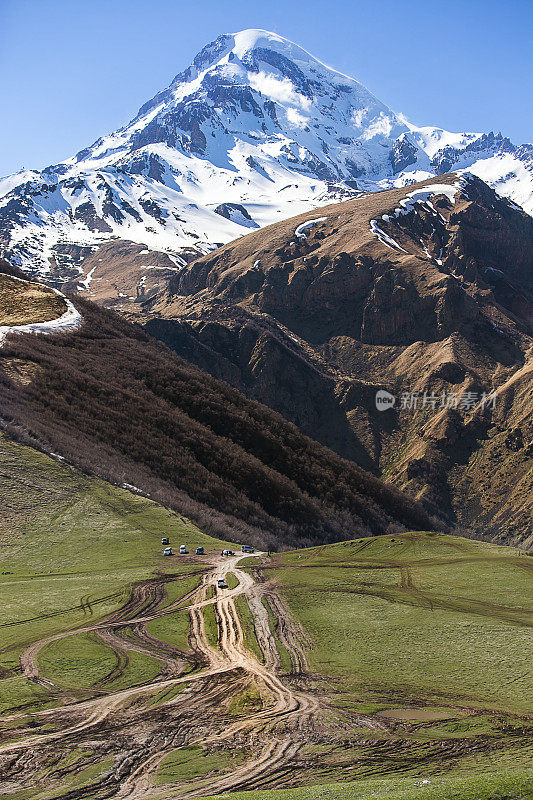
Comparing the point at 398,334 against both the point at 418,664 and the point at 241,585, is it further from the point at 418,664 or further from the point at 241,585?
the point at 418,664

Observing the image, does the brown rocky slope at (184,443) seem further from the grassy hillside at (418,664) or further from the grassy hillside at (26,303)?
the grassy hillside at (418,664)

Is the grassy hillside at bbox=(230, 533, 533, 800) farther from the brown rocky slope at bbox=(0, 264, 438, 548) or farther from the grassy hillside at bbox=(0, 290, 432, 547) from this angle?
the grassy hillside at bbox=(0, 290, 432, 547)

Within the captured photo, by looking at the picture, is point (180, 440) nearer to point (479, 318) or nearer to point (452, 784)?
point (452, 784)

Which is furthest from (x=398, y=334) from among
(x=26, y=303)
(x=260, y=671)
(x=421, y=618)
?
(x=260, y=671)

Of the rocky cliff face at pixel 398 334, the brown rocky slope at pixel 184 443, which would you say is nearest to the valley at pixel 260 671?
the brown rocky slope at pixel 184 443

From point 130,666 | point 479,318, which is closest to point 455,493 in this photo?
point 479,318

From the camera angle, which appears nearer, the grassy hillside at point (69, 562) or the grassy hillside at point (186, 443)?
the grassy hillside at point (69, 562)
